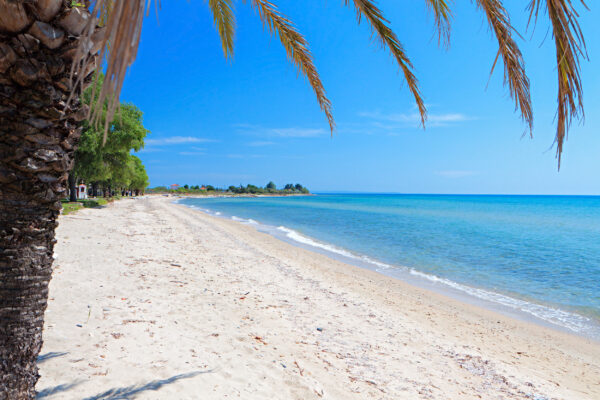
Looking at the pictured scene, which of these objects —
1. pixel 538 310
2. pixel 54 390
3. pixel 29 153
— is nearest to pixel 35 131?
pixel 29 153

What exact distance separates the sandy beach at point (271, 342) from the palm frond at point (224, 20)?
4558 millimetres

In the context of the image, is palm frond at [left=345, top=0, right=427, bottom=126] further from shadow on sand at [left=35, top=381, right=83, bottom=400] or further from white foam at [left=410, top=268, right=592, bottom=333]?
white foam at [left=410, top=268, right=592, bottom=333]

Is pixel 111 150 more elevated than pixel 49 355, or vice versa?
pixel 111 150

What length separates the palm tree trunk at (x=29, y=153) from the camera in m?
1.73

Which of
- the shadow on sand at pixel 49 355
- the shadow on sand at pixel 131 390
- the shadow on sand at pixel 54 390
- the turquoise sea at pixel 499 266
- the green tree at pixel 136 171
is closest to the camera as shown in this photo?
the shadow on sand at pixel 54 390

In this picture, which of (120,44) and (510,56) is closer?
(120,44)

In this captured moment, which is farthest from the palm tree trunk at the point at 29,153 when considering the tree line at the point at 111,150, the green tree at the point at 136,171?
the green tree at the point at 136,171

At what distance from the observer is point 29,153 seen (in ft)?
6.12

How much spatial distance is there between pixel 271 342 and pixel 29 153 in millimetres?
3886

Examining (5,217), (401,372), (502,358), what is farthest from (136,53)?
(502,358)

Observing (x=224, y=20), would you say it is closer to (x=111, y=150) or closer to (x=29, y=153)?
(x=29, y=153)

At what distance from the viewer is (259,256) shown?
40.0ft

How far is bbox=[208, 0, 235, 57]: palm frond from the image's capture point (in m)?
4.78

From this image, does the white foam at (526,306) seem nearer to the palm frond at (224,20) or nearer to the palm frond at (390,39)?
the palm frond at (390,39)
